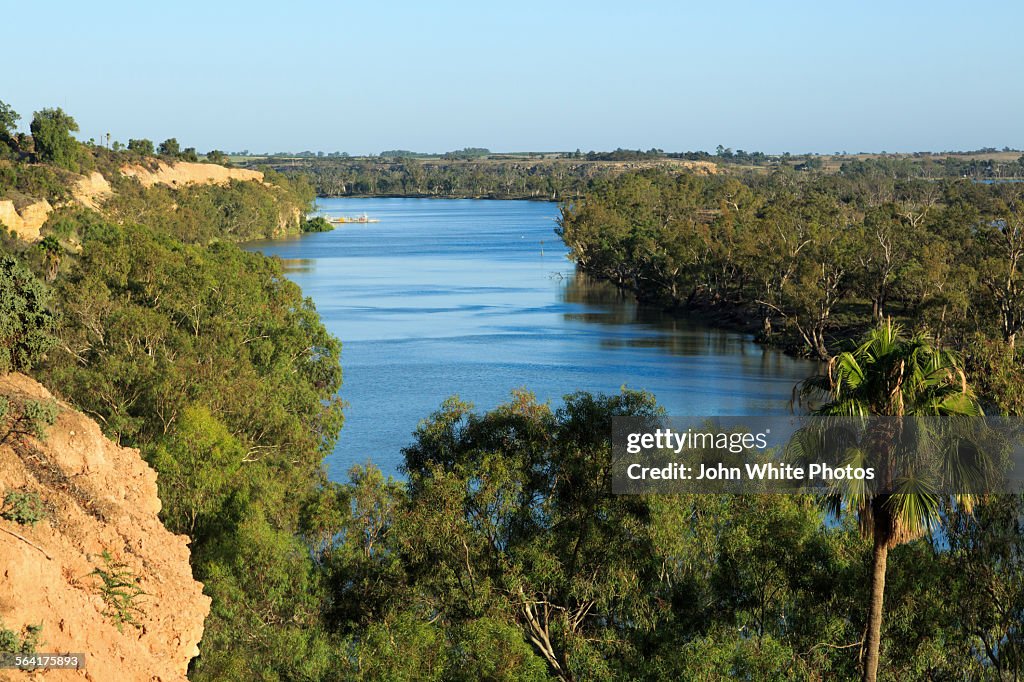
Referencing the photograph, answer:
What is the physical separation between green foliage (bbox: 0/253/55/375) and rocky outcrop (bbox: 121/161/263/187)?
343 ft

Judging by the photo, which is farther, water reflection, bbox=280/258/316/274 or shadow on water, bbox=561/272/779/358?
water reflection, bbox=280/258/316/274

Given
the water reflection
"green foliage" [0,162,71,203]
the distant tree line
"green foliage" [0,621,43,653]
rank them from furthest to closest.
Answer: the water reflection, "green foliage" [0,162,71,203], the distant tree line, "green foliage" [0,621,43,653]

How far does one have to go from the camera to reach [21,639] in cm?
1173

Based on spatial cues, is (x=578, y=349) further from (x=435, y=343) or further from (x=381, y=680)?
(x=381, y=680)

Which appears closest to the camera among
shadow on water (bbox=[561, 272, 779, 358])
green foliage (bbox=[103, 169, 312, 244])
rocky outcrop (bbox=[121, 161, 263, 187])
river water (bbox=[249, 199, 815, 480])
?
river water (bbox=[249, 199, 815, 480])

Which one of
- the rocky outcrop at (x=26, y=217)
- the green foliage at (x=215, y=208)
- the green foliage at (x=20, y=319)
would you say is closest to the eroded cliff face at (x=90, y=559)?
the green foliage at (x=20, y=319)

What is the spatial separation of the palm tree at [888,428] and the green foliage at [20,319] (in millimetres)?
12490

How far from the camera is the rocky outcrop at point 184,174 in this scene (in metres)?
128

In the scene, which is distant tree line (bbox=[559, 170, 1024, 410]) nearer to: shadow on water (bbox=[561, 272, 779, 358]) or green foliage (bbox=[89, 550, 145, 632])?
shadow on water (bbox=[561, 272, 779, 358])

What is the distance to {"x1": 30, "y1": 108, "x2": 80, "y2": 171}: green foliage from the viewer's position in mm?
94875

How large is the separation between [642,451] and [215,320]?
20576mm

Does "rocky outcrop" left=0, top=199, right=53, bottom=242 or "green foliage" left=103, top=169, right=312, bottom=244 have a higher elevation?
"rocky outcrop" left=0, top=199, right=53, bottom=242

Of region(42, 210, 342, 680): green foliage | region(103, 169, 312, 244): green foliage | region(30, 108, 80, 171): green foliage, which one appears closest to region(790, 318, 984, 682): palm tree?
region(42, 210, 342, 680): green foliage
